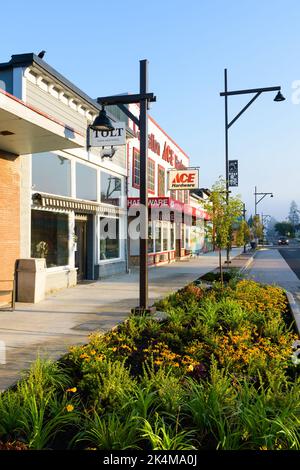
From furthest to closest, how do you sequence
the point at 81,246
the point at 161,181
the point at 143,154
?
the point at 161,181 → the point at 81,246 → the point at 143,154

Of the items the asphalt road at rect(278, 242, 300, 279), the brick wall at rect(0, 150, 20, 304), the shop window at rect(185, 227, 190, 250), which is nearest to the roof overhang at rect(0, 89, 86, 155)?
the brick wall at rect(0, 150, 20, 304)

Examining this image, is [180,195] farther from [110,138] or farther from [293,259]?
[110,138]

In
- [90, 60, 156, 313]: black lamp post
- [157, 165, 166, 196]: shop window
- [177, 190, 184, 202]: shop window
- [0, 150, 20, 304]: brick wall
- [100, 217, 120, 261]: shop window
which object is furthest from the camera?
[177, 190, 184, 202]: shop window

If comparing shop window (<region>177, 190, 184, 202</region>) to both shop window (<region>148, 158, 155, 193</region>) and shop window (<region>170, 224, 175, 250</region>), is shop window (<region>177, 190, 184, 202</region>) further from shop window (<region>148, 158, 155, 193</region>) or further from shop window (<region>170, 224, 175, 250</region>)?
shop window (<region>148, 158, 155, 193</region>)

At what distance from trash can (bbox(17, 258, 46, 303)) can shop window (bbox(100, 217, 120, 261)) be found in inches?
242

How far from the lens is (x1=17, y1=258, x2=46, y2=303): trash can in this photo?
1000 cm

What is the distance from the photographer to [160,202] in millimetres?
21328

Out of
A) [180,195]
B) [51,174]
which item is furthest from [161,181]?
[51,174]

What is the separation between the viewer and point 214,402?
348 centimetres

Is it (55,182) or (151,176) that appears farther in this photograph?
(151,176)

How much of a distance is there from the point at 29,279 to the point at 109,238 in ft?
23.7

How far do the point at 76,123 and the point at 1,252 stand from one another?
5607 millimetres

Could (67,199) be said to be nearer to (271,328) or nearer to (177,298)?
(177,298)

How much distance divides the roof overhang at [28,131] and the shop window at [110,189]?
20.2 ft
